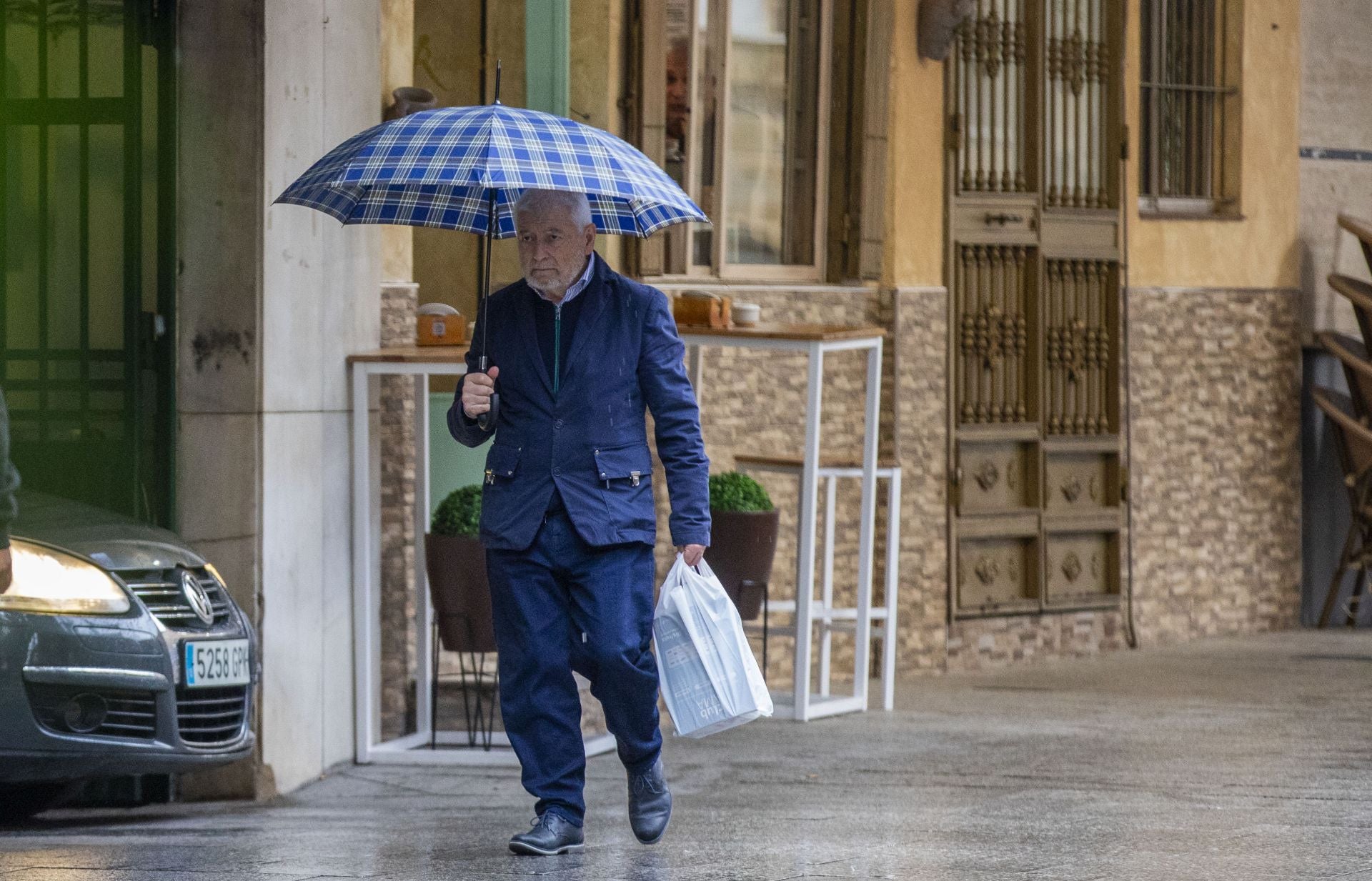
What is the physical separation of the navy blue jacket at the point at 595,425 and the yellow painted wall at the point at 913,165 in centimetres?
533

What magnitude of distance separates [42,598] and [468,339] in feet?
9.48

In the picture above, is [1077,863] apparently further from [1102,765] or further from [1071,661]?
[1071,661]

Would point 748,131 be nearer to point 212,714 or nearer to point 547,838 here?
point 212,714

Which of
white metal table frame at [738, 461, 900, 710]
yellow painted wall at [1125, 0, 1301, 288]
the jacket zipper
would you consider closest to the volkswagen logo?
the jacket zipper

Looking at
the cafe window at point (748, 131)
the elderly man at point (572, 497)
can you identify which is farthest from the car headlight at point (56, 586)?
the cafe window at point (748, 131)

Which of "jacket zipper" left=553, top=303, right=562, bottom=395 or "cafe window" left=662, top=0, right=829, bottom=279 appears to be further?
"cafe window" left=662, top=0, right=829, bottom=279

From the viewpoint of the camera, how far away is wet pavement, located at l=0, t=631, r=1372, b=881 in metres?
5.89

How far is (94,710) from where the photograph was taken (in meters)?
6.36

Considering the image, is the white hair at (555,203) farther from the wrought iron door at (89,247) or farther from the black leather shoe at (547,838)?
the wrought iron door at (89,247)

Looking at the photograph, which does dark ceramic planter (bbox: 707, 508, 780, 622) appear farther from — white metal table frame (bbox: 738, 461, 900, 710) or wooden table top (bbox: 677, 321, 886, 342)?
wooden table top (bbox: 677, 321, 886, 342)

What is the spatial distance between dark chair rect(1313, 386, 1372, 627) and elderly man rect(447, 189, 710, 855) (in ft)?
27.2

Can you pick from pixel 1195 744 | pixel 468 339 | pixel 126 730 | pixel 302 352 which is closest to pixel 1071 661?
pixel 1195 744

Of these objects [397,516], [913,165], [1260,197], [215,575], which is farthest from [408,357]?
[1260,197]

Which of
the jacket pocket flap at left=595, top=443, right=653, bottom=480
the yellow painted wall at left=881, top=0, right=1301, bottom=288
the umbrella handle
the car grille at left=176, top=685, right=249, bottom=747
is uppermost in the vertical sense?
the yellow painted wall at left=881, top=0, right=1301, bottom=288
